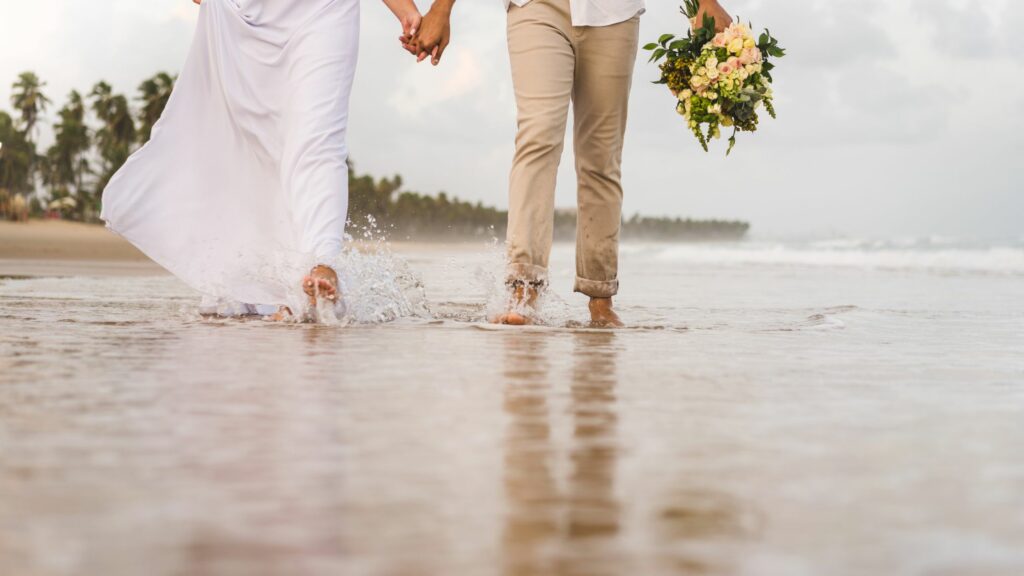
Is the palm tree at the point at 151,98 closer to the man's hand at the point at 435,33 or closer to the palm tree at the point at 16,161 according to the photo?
the palm tree at the point at 16,161

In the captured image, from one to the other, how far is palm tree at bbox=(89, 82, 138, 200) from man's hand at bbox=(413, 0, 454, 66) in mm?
91284

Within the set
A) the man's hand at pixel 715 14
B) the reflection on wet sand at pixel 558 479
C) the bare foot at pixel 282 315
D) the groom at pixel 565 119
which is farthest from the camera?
the man's hand at pixel 715 14

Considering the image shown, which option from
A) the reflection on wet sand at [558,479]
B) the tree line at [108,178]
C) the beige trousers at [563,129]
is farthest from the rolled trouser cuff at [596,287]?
the tree line at [108,178]

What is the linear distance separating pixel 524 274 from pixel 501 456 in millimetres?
3220

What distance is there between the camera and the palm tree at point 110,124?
9456 cm

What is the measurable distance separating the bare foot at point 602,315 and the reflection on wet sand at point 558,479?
81.8 inches

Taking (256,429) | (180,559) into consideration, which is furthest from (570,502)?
(256,429)

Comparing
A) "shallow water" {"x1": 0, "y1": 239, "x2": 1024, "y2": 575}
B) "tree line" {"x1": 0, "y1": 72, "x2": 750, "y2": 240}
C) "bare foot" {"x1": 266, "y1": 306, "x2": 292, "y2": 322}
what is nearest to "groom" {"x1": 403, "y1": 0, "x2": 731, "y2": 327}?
"bare foot" {"x1": 266, "y1": 306, "x2": 292, "y2": 322}

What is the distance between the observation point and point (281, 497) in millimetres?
1658

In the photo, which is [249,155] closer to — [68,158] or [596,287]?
[596,287]

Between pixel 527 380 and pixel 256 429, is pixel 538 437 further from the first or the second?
pixel 527 380

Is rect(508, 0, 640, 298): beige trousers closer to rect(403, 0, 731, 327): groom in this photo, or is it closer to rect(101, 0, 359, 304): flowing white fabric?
rect(403, 0, 731, 327): groom

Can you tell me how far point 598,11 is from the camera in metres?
5.39

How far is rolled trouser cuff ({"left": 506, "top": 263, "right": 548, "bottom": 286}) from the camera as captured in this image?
5.22m
